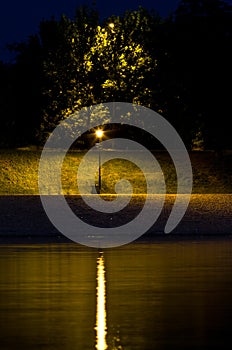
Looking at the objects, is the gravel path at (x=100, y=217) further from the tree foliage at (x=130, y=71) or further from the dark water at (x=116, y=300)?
the tree foliage at (x=130, y=71)

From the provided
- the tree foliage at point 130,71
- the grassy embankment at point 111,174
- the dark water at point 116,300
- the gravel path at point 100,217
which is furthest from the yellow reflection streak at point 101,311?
the tree foliage at point 130,71

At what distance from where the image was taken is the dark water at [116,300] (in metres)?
12.9

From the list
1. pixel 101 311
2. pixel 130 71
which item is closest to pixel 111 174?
pixel 130 71

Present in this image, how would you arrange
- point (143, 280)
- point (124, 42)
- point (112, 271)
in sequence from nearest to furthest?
point (143, 280)
point (112, 271)
point (124, 42)

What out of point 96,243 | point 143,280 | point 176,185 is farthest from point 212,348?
point 176,185

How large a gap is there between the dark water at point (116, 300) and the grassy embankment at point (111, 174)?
3199 cm

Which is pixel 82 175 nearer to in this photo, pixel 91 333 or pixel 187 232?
pixel 187 232

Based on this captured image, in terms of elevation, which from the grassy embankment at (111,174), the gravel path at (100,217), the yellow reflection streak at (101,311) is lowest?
the yellow reflection streak at (101,311)

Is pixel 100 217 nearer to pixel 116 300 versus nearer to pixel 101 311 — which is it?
pixel 116 300

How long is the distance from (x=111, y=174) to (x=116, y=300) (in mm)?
45392

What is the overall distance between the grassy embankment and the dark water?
105ft

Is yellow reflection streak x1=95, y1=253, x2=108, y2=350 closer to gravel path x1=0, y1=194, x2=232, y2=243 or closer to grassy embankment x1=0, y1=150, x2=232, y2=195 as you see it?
gravel path x1=0, y1=194, x2=232, y2=243

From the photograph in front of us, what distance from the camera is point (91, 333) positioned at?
43.9 ft

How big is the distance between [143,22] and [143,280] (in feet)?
214
